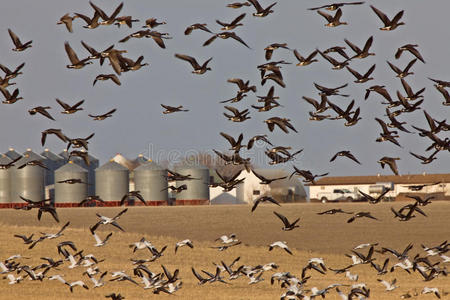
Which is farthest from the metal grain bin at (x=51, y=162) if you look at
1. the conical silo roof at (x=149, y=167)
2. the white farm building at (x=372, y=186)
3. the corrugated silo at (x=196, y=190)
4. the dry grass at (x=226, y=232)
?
the white farm building at (x=372, y=186)

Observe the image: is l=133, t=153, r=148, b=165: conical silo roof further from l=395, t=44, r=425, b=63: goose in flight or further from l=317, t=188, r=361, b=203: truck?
l=395, t=44, r=425, b=63: goose in flight

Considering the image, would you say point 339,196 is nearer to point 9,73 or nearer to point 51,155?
point 51,155

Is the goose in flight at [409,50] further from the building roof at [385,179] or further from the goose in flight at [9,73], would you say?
the building roof at [385,179]

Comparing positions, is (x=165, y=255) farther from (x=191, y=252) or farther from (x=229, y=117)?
(x=229, y=117)

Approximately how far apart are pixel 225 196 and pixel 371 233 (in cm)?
5828

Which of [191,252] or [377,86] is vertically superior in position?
[377,86]

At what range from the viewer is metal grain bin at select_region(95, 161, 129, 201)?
12181 cm

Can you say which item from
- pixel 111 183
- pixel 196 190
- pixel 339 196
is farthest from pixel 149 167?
pixel 339 196

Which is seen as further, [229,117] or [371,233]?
[371,233]

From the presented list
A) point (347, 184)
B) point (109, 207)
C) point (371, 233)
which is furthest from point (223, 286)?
point (347, 184)

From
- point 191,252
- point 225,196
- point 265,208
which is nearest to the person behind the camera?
point 191,252

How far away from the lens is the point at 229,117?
32000mm

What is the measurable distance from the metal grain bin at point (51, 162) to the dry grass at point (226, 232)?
3137 cm

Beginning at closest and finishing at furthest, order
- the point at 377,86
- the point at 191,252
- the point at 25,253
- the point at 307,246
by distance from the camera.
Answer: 1. the point at 377,86
2. the point at 25,253
3. the point at 191,252
4. the point at 307,246
